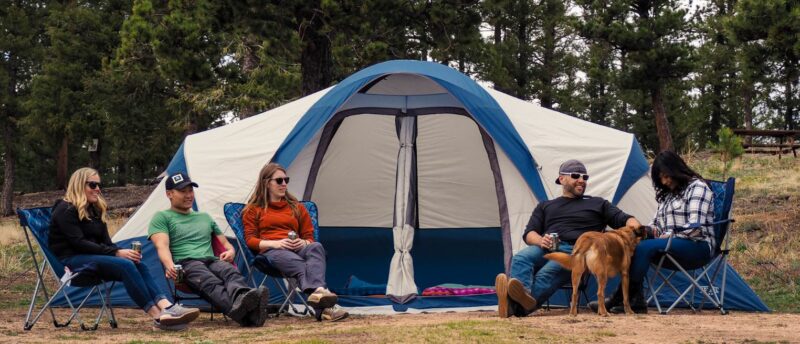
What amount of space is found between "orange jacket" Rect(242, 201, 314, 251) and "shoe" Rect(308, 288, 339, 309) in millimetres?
564

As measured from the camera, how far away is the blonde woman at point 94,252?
4.78 m

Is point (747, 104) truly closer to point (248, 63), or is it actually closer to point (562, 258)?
point (248, 63)

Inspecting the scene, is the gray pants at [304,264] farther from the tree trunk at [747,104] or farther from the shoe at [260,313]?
the tree trunk at [747,104]

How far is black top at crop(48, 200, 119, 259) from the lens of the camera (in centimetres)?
484

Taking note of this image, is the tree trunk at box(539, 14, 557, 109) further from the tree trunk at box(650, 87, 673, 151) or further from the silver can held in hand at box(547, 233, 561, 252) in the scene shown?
the silver can held in hand at box(547, 233, 561, 252)

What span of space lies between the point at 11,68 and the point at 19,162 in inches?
273

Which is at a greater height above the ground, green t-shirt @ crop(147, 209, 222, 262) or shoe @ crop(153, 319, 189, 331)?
green t-shirt @ crop(147, 209, 222, 262)

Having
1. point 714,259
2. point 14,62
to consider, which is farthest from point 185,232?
point 14,62

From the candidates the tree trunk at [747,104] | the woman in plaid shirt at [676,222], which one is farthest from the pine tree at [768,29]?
the tree trunk at [747,104]

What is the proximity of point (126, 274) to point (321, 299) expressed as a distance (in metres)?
0.96

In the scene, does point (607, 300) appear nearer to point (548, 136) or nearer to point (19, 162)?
point (548, 136)

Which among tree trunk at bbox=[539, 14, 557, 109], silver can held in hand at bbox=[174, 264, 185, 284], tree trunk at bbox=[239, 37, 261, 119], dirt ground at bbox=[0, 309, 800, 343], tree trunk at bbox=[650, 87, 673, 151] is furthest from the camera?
tree trunk at bbox=[539, 14, 557, 109]

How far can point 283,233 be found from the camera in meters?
5.44

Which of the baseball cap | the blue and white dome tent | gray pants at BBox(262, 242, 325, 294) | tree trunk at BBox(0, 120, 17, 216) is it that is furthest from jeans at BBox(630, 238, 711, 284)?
tree trunk at BBox(0, 120, 17, 216)
